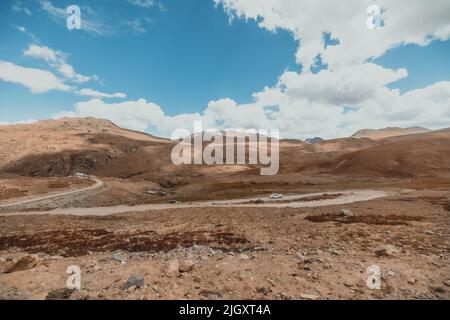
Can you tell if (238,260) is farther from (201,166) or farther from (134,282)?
(201,166)

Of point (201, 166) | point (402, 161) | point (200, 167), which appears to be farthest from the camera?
point (201, 166)

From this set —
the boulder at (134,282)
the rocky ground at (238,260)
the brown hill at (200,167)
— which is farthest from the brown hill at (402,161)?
the boulder at (134,282)

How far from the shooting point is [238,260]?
17.5 m

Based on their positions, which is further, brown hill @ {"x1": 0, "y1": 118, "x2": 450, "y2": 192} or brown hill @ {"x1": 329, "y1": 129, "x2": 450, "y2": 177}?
brown hill @ {"x1": 0, "y1": 118, "x2": 450, "y2": 192}

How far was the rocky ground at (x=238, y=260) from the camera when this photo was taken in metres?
13.2

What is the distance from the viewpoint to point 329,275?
14664 millimetres

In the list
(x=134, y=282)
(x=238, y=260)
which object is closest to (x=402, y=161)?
(x=238, y=260)

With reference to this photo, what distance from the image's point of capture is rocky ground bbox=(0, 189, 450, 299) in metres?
13.2

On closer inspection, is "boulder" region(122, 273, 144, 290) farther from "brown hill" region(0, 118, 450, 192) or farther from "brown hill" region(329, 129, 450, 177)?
"brown hill" region(329, 129, 450, 177)

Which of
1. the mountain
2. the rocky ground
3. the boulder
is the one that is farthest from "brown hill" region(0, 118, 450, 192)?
the boulder

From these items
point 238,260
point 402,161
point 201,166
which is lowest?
point 238,260

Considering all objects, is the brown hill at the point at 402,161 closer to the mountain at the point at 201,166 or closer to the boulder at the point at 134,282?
the mountain at the point at 201,166

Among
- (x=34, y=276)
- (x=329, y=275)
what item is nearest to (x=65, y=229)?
(x=34, y=276)
